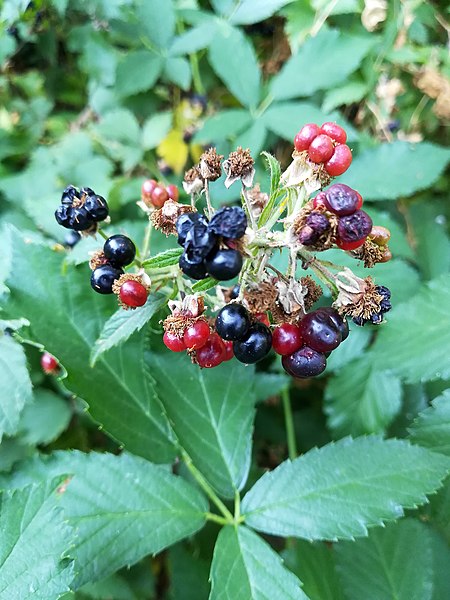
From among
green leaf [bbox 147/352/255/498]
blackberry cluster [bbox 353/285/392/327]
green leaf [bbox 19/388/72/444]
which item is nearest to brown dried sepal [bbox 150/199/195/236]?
Answer: blackberry cluster [bbox 353/285/392/327]

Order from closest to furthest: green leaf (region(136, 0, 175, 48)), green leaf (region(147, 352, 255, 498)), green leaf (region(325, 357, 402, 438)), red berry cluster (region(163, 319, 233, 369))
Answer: red berry cluster (region(163, 319, 233, 369)) < green leaf (region(147, 352, 255, 498)) < green leaf (region(325, 357, 402, 438)) < green leaf (region(136, 0, 175, 48))

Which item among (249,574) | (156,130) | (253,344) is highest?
(253,344)

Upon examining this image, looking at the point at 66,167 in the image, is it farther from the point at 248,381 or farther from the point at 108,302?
the point at 248,381

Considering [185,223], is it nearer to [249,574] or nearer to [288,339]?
[288,339]

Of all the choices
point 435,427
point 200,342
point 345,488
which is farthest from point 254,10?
point 345,488

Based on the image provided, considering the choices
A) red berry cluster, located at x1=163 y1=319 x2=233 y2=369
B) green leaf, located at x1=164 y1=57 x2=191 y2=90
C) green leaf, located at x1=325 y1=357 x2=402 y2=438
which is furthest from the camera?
green leaf, located at x1=164 y1=57 x2=191 y2=90

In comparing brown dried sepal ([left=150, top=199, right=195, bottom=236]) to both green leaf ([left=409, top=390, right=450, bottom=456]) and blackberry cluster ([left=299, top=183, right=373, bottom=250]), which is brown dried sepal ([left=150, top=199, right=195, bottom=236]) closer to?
blackberry cluster ([left=299, top=183, right=373, bottom=250])

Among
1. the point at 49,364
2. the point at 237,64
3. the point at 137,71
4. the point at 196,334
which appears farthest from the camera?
the point at 137,71
